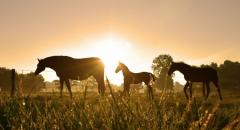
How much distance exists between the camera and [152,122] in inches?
105

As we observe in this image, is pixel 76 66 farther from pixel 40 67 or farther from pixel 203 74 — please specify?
pixel 203 74

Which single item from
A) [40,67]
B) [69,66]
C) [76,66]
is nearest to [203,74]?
[76,66]

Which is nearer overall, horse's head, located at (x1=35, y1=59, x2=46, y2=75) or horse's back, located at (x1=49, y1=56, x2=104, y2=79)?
horse's back, located at (x1=49, y1=56, x2=104, y2=79)

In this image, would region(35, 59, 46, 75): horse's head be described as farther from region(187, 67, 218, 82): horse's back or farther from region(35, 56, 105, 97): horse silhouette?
region(187, 67, 218, 82): horse's back

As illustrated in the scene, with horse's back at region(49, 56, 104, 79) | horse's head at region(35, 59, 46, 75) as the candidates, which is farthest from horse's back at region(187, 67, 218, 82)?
horse's head at region(35, 59, 46, 75)

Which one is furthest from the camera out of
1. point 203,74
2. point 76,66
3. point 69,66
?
point 203,74

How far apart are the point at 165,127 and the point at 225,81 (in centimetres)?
8345

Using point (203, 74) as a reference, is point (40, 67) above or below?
above

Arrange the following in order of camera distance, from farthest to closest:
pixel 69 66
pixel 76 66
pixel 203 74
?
pixel 203 74, pixel 76 66, pixel 69 66

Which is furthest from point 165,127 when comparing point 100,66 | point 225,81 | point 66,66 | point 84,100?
point 225,81

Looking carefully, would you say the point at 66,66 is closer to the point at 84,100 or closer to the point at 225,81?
the point at 84,100

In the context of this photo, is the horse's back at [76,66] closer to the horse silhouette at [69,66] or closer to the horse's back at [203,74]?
the horse silhouette at [69,66]

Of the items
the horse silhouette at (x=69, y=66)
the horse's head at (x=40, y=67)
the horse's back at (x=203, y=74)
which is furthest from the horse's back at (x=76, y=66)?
the horse's back at (x=203, y=74)

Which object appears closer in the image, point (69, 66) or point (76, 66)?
point (69, 66)
